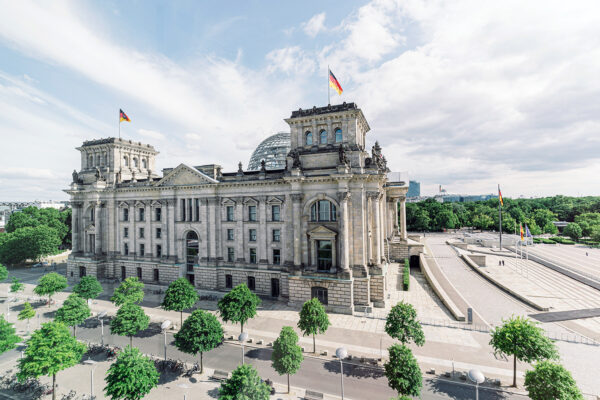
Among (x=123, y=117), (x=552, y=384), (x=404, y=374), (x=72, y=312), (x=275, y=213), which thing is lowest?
(x=404, y=374)

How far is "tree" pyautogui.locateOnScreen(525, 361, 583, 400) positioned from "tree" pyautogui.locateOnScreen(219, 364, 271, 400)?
18314 millimetres

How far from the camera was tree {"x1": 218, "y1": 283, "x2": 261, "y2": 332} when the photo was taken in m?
30.8

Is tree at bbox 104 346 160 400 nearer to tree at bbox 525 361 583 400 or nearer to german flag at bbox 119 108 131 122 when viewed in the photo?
tree at bbox 525 361 583 400

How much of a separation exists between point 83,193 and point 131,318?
44.0 meters

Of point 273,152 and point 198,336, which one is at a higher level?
point 273,152

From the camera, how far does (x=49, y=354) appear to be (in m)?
21.8

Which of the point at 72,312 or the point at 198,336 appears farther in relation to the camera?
the point at 72,312

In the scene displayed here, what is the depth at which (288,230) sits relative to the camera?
44.2 meters

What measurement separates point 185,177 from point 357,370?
42.0 meters

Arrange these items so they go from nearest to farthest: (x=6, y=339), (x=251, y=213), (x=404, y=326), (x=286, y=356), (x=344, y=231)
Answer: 1. (x=286, y=356)
2. (x=6, y=339)
3. (x=404, y=326)
4. (x=344, y=231)
5. (x=251, y=213)

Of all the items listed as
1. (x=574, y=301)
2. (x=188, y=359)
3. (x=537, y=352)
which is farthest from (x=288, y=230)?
(x=574, y=301)

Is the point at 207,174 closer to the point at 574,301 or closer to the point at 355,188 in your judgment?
the point at 355,188

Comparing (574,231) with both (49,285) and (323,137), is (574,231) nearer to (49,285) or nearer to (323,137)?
(323,137)

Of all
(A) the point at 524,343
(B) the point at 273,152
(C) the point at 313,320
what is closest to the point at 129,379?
(C) the point at 313,320
